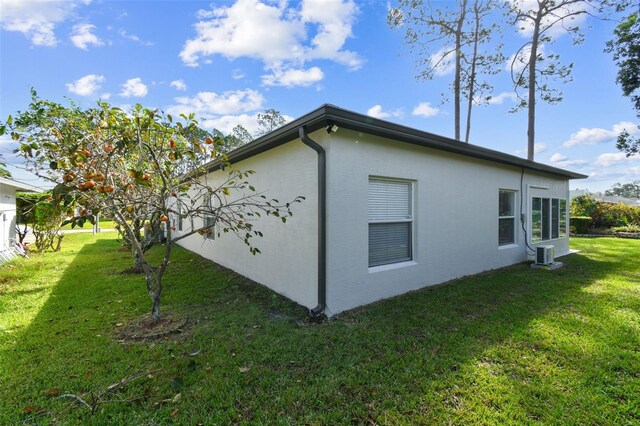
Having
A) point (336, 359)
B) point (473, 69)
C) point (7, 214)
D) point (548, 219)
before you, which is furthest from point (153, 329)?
point (473, 69)

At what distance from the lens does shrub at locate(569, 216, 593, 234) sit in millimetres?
15227

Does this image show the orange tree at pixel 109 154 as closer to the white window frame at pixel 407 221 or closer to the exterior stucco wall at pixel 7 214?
the white window frame at pixel 407 221

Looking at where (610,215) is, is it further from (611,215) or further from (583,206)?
(583,206)

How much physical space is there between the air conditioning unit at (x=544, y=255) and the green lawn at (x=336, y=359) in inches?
73.0

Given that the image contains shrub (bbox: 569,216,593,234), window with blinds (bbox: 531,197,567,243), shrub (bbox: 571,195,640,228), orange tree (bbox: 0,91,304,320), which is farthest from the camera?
shrub (bbox: 569,216,593,234)

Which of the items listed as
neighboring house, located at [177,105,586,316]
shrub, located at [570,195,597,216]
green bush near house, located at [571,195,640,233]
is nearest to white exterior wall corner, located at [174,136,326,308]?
neighboring house, located at [177,105,586,316]

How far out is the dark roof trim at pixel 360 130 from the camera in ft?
11.8

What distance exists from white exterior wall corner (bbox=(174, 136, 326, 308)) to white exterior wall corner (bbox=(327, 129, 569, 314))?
1.20 ft

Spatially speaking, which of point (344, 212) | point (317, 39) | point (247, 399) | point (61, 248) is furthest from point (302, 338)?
point (61, 248)

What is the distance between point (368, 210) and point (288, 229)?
1.39 m

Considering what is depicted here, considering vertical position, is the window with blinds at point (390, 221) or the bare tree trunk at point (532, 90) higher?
the bare tree trunk at point (532, 90)

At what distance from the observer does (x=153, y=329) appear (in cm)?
366

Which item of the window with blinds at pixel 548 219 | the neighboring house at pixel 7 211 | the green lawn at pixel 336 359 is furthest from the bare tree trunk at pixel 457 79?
the neighboring house at pixel 7 211

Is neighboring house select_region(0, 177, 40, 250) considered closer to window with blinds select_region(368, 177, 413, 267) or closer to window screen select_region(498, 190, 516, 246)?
window with blinds select_region(368, 177, 413, 267)
